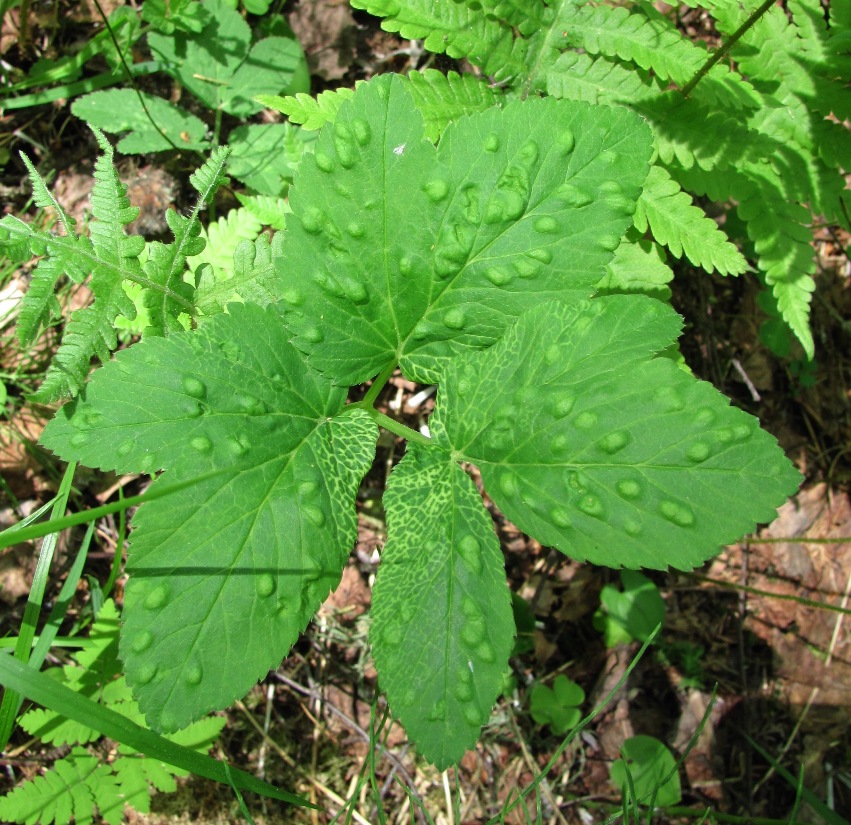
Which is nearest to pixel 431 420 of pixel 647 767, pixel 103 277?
pixel 103 277

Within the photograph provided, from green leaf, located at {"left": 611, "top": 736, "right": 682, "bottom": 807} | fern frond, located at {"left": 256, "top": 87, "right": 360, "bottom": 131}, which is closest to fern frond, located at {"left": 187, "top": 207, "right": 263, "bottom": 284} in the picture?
fern frond, located at {"left": 256, "top": 87, "right": 360, "bottom": 131}

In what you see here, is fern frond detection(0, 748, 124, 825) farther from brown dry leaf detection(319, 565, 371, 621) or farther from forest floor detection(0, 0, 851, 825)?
brown dry leaf detection(319, 565, 371, 621)

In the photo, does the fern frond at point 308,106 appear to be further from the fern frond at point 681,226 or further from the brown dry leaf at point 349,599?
the brown dry leaf at point 349,599

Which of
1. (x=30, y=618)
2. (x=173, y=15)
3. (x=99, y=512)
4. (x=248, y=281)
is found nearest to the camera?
(x=99, y=512)

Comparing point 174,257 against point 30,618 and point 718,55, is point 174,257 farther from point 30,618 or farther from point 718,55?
point 718,55

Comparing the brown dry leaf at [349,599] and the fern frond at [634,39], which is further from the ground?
the fern frond at [634,39]

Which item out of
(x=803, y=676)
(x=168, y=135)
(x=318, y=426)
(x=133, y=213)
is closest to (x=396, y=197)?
(x=318, y=426)

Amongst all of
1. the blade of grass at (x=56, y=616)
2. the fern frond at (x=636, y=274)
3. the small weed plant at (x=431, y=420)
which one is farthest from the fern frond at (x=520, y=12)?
the blade of grass at (x=56, y=616)
